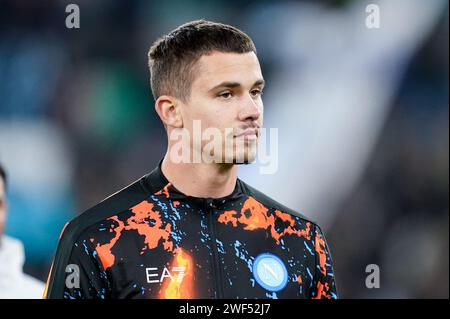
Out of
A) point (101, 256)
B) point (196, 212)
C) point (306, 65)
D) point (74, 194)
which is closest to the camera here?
point (101, 256)

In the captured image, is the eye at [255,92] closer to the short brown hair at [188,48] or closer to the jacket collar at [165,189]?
the short brown hair at [188,48]

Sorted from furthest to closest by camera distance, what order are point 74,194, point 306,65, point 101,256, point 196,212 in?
point 306,65
point 74,194
point 196,212
point 101,256

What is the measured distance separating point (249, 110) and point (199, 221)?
52cm

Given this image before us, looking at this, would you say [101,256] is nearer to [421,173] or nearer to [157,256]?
[157,256]

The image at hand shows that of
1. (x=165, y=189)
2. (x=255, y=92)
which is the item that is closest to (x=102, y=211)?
(x=165, y=189)

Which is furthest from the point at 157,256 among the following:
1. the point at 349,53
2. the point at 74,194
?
the point at 349,53

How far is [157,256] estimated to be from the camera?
9.52 feet

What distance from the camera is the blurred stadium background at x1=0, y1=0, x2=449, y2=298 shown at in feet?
18.1

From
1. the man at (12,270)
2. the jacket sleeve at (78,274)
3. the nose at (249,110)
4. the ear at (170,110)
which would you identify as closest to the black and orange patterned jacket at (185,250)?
the jacket sleeve at (78,274)

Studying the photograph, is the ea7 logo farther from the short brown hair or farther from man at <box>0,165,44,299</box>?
man at <box>0,165,44,299</box>

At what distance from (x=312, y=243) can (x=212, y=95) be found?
31.5 inches

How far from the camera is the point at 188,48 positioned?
3051mm

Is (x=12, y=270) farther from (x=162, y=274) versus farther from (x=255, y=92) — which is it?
(x=255, y=92)

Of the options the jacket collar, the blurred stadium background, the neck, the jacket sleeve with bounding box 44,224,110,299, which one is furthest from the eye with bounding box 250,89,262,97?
the blurred stadium background
